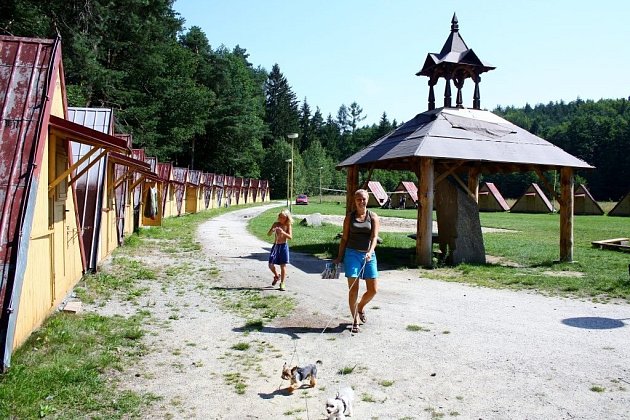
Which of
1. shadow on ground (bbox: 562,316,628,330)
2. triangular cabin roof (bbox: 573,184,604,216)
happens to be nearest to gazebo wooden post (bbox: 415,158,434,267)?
shadow on ground (bbox: 562,316,628,330)

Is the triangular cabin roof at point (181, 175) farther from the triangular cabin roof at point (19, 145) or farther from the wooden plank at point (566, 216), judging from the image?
the triangular cabin roof at point (19, 145)

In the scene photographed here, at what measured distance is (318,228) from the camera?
26.5 meters

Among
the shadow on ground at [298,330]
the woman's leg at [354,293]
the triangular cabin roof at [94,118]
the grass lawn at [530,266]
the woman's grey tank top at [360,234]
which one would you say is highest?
the triangular cabin roof at [94,118]

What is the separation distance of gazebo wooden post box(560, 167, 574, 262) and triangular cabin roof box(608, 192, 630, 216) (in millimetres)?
35059

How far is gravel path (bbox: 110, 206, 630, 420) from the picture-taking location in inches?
190

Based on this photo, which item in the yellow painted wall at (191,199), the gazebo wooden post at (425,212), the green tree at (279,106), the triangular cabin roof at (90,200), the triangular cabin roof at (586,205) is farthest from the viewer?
the green tree at (279,106)

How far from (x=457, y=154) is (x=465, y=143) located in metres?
0.98

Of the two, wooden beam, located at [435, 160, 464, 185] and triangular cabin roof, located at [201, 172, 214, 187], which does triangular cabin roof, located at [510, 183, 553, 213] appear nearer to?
triangular cabin roof, located at [201, 172, 214, 187]

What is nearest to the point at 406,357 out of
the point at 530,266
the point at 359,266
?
the point at 359,266

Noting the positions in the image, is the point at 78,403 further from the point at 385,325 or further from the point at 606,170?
the point at 606,170

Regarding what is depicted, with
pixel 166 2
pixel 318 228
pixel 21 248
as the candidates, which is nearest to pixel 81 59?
pixel 166 2

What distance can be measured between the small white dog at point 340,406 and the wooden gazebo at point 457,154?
9.24 metres

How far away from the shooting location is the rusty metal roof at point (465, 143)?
45.2ft

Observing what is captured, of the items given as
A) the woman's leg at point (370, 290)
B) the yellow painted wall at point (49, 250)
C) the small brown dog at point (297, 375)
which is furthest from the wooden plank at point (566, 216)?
the yellow painted wall at point (49, 250)
